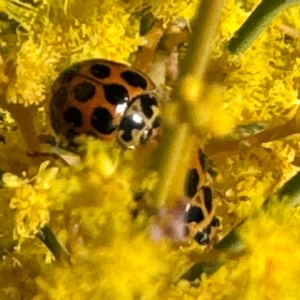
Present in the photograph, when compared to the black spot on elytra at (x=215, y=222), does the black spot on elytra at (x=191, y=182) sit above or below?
above

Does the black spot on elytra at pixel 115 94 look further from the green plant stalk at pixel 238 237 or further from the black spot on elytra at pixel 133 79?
the green plant stalk at pixel 238 237

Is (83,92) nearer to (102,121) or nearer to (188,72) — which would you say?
(102,121)

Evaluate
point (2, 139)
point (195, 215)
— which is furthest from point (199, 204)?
point (2, 139)

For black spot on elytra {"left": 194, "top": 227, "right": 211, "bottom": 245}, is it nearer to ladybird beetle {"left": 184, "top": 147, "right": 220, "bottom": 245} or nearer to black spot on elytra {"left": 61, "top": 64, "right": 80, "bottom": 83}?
ladybird beetle {"left": 184, "top": 147, "right": 220, "bottom": 245}

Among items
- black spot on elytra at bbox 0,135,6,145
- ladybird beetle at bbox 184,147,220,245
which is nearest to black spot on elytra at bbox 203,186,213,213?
ladybird beetle at bbox 184,147,220,245

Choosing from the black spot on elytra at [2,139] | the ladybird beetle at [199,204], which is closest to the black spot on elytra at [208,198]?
the ladybird beetle at [199,204]

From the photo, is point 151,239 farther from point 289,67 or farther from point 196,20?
point 289,67

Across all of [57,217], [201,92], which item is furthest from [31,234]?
[201,92]

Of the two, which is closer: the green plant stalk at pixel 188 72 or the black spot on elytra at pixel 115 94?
the green plant stalk at pixel 188 72
